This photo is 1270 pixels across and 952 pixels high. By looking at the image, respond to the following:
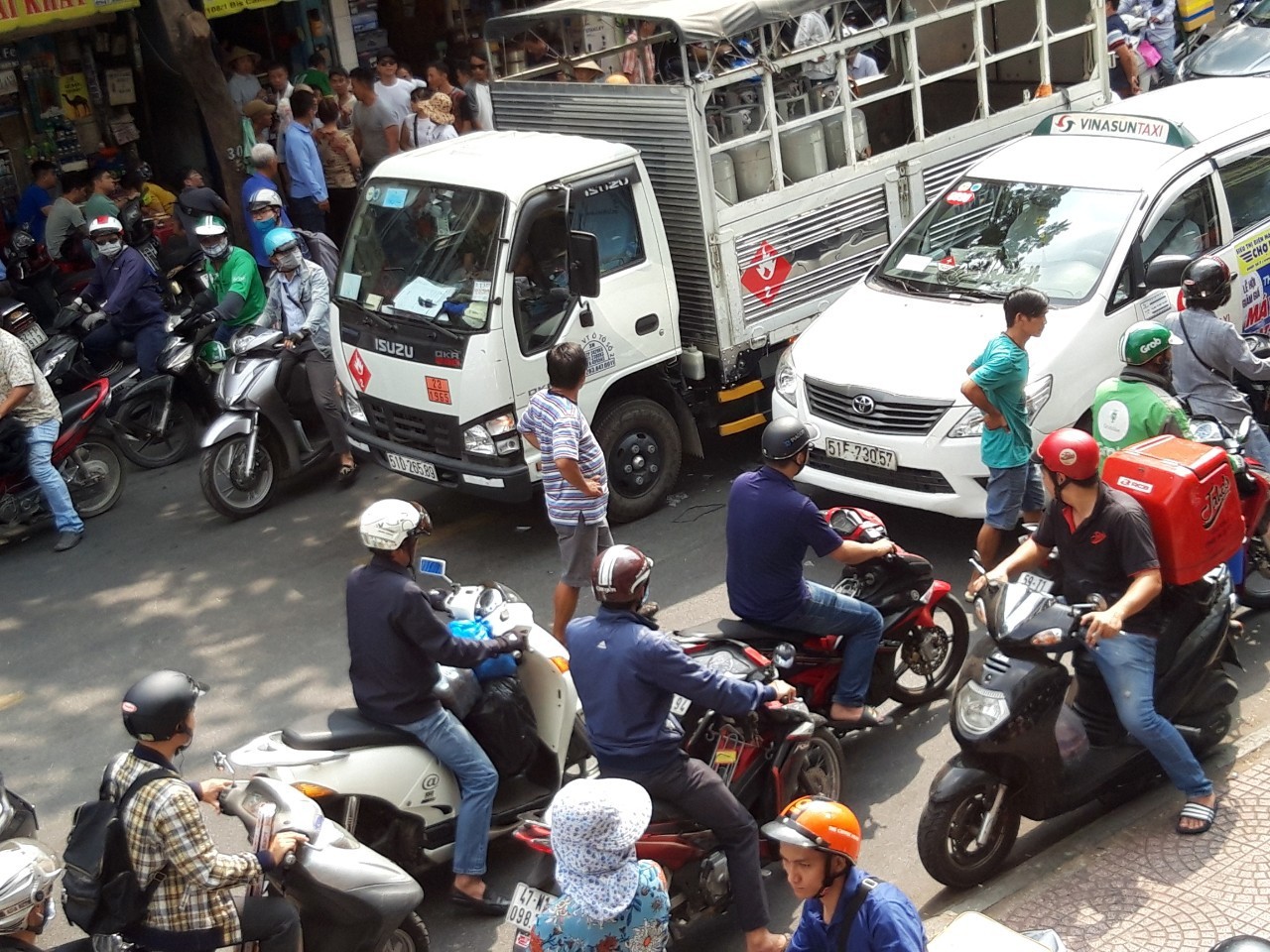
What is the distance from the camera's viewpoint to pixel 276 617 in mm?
8320

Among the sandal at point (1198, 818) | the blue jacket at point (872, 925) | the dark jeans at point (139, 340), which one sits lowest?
the sandal at point (1198, 818)

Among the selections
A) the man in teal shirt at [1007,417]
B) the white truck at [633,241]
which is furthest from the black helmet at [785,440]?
the white truck at [633,241]

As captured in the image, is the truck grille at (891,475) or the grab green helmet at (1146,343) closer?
Answer: the grab green helmet at (1146,343)

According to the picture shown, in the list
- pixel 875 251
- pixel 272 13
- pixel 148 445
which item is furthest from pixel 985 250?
pixel 272 13

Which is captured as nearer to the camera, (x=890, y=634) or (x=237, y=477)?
(x=890, y=634)

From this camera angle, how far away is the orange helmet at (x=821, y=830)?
3684 mm

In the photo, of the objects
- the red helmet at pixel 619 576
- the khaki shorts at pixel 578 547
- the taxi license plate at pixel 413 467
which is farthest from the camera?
the taxi license plate at pixel 413 467

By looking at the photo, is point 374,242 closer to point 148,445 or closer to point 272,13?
point 148,445

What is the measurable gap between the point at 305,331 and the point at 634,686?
5679 millimetres

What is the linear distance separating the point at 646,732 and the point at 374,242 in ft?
16.2

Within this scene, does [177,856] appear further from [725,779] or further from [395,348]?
[395,348]

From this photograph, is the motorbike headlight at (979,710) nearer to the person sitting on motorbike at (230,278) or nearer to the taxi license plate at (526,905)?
the taxi license plate at (526,905)

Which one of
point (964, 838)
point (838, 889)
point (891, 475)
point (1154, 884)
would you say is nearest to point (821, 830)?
point (838, 889)

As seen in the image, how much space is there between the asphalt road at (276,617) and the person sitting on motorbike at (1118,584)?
0.53 m
